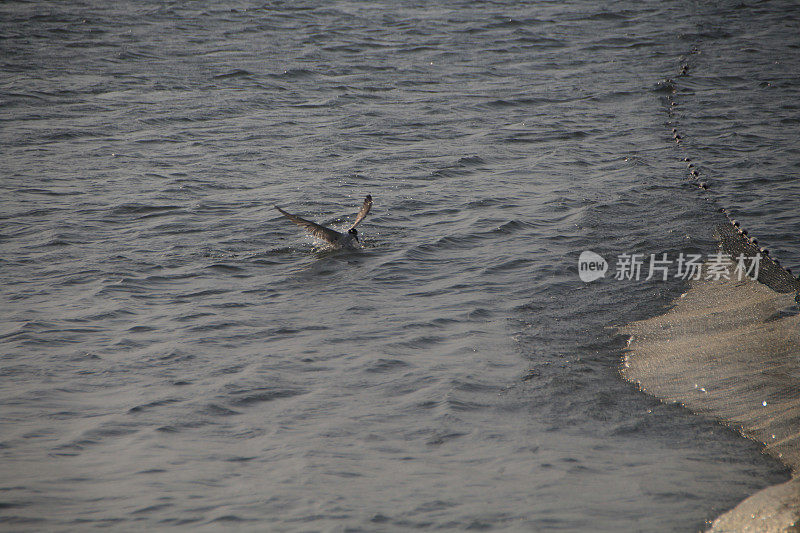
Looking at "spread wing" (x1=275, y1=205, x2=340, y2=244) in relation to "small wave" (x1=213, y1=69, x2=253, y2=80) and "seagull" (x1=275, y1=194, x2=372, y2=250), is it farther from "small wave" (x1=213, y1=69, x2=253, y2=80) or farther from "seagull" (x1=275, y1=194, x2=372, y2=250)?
"small wave" (x1=213, y1=69, x2=253, y2=80)

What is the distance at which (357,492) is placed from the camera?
16.5 feet

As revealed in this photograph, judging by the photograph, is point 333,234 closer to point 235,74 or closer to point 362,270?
point 362,270

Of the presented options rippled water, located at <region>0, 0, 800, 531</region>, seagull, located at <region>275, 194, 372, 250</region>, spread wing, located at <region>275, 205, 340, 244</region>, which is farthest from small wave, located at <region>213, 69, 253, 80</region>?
spread wing, located at <region>275, 205, 340, 244</region>

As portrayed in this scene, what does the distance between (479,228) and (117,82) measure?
31.7 feet

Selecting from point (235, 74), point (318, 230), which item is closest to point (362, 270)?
point (318, 230)

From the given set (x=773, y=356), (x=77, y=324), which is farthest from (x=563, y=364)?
(x=77, y=324)

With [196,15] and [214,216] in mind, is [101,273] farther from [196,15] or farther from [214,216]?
[196,15]

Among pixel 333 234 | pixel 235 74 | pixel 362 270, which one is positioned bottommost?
pixel 362 270

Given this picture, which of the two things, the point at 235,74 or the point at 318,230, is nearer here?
the point at 318,230

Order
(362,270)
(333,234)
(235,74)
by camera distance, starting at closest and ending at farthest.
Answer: (362,270) < (333,234) < (235,74)

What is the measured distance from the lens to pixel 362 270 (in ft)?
29.2

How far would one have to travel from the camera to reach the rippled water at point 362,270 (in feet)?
16.6

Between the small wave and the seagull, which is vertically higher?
the small wave

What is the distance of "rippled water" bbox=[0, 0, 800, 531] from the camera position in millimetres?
5074
